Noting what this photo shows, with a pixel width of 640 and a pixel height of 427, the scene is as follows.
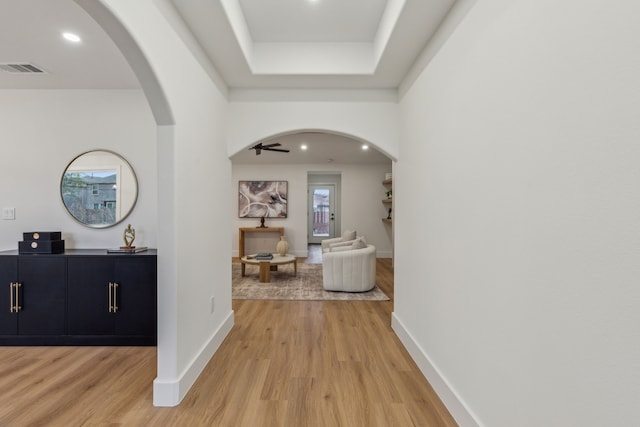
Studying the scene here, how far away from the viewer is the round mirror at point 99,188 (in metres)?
3.01

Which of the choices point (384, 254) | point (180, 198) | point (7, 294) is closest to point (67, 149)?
point (7, 294)

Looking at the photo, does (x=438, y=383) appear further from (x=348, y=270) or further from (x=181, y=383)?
(x=348, y=270)

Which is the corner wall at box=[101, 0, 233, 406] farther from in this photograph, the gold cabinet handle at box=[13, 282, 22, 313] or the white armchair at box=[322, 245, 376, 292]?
the white armchair at box=[322, 245, 376, 292]

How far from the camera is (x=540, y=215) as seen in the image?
1.10 meters

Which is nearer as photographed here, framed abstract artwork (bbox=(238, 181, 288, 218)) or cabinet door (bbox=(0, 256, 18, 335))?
cabinet door (bbox=(0, 256, 18, 335))

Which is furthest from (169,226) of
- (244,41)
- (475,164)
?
(475,164)

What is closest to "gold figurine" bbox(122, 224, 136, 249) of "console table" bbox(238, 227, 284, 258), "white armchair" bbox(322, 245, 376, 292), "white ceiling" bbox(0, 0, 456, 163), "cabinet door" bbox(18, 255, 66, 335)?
"cabinet door" bbox(18, 255, 66, 335)

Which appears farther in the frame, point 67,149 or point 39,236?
point 67,149

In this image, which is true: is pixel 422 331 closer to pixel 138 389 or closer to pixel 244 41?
pixel 138 389

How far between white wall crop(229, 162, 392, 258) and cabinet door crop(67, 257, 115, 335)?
201 inches

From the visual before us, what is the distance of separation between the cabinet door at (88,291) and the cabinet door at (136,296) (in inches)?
3.5

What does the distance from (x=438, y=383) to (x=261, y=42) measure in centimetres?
307

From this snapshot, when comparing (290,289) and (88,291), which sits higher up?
(88,291)

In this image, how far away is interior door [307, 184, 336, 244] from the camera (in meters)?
9.19
